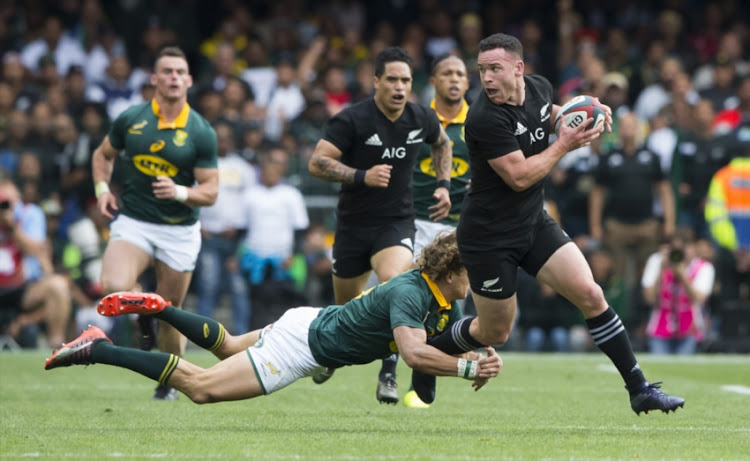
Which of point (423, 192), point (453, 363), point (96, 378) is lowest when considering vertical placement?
point (96, 378)

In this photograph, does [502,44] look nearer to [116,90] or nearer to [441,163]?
[441,163]

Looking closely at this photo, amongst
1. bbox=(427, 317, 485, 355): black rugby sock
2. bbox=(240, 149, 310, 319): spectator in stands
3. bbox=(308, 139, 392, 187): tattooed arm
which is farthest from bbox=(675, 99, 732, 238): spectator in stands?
bbox=(427, 317, 485, 355): black rugby sock

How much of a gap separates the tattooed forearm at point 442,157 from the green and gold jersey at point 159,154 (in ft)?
5.86

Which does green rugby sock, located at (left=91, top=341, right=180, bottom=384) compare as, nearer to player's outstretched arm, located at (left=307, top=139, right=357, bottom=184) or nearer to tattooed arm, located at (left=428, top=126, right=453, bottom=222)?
player's outstretched arm, located at (left=307, top=139, right=357, bottom=184)

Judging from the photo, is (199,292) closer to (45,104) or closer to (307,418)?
(45,104)

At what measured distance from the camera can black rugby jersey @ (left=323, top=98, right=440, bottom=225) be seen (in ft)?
32.2

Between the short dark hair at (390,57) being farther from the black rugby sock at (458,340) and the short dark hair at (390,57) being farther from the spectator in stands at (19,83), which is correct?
the spectator in stands at (19,83)

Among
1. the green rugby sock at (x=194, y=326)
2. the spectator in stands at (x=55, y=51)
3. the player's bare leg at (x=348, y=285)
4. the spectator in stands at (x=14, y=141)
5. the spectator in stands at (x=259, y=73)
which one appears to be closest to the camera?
the green rugby sock at (x=194, y=326)

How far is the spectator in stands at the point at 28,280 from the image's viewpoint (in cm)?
1545

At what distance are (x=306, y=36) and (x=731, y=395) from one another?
1141 centimetres

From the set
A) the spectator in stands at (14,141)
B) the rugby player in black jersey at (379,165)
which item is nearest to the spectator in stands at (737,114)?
the rugby player in black jersey at (379,165)

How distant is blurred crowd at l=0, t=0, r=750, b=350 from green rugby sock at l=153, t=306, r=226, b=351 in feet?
25.4

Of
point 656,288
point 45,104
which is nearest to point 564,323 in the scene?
point 656,288

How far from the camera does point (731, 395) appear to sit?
Answer: 1046 centimetres
